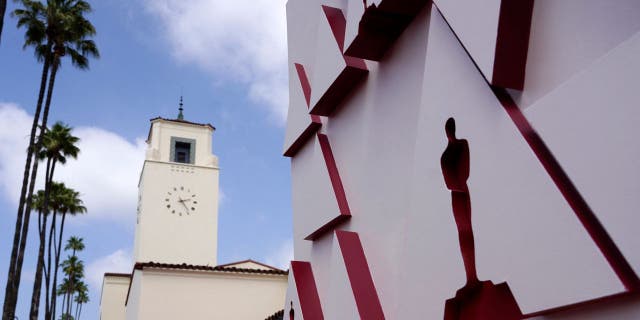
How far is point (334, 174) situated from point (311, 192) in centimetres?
73

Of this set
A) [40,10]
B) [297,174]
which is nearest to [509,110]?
[297,174]

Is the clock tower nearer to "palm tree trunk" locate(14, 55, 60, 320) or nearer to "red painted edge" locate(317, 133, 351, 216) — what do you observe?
"palm tree trunk" locate(14, 55, 60, 320)

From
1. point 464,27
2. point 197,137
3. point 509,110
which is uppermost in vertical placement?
point 197,137

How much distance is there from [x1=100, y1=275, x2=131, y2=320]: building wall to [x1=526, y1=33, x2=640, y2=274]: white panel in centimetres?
3156

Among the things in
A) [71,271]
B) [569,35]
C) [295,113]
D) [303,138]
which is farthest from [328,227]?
[71,271]

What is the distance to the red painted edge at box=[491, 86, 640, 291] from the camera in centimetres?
236

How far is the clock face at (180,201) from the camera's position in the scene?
101ft

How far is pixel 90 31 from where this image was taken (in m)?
25.3

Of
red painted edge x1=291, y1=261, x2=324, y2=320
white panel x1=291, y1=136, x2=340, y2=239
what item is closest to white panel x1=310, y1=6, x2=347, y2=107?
white panel x1=291, y1=136, x2=340, y2=239

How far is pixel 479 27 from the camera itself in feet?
11.3

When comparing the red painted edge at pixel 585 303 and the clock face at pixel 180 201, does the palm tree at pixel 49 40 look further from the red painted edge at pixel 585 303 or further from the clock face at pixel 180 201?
the red painted edge at pixel 585 303

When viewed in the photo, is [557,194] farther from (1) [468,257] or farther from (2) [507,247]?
(1) [468,257]

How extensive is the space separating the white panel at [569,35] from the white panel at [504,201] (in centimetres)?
25

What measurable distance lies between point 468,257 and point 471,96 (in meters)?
0.86
